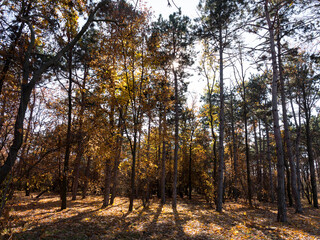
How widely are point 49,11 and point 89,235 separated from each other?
6.44 metres

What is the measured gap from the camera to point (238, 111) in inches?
834

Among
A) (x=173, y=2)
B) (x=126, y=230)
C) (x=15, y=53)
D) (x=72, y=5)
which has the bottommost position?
(x=126, y=230)

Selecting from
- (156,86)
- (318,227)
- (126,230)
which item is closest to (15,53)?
(126,230)

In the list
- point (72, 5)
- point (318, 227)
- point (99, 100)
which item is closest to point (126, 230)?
point (99, 100)

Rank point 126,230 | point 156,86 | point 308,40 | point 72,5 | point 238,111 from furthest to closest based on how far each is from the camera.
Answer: point 238,111, point 156,86, point 126,230, point 72,5, point 308,40

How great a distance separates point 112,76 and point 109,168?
17.8ft

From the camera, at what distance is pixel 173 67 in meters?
14.1

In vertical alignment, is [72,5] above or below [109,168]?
above

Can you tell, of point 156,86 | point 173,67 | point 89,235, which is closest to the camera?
point 89,235

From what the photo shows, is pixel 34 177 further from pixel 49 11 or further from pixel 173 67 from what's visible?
pixel 173 67

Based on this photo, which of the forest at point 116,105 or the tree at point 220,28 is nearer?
the forest at point 116,105

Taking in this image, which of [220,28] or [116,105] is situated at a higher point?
[220,28]

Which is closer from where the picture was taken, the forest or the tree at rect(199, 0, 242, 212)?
the forest

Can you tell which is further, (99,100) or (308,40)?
(99,100)
